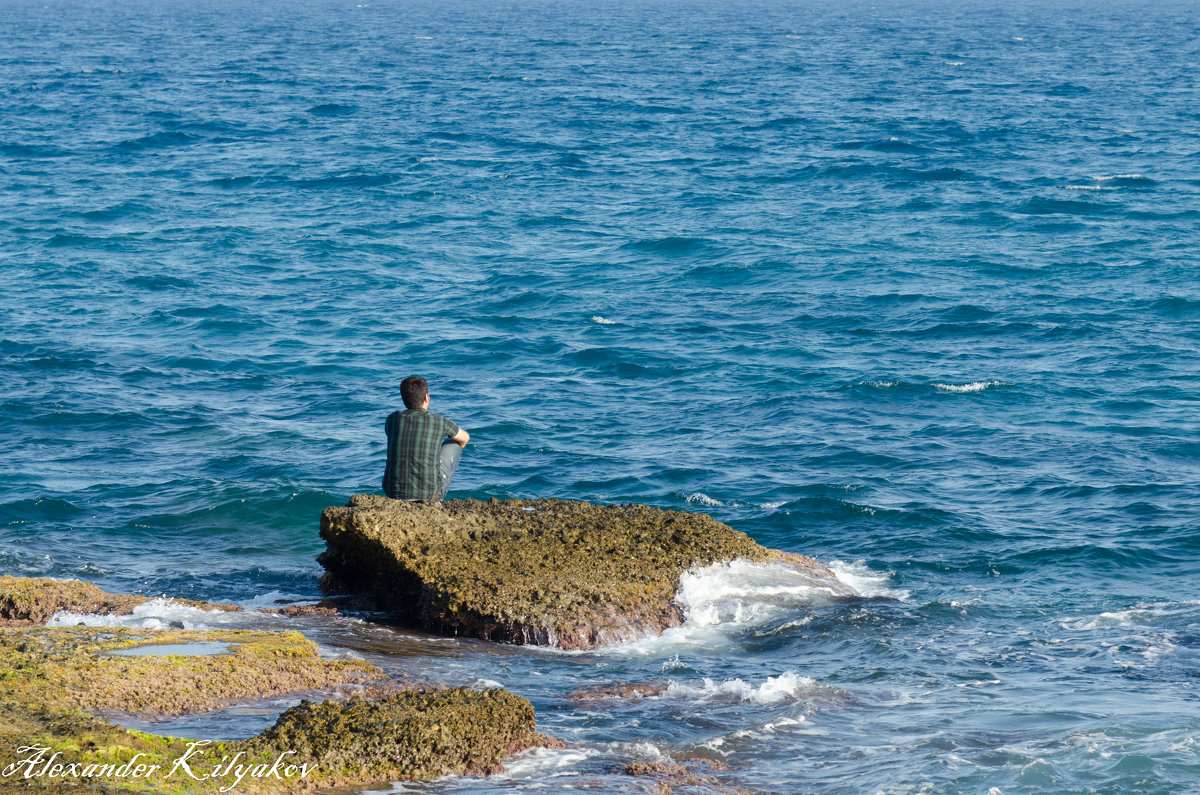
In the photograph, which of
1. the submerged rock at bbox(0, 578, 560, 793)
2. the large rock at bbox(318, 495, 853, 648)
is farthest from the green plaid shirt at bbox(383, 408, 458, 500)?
the submerged rock at bbox(0, 578, 560, 793)

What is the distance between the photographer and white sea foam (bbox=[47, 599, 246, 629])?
32.3ft

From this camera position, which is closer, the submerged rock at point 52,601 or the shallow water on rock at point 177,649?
the shallow water on rock at point 177,649

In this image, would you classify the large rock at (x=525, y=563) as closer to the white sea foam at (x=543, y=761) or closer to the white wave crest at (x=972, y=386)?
the white sea foam at (x=543, y=761)

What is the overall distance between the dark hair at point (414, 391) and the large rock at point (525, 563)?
97 cm

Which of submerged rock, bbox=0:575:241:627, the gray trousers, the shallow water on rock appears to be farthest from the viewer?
the gray trousers

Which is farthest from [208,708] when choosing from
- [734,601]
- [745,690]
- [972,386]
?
[972,386]

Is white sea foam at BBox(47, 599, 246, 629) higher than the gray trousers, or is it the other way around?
the gray trousers

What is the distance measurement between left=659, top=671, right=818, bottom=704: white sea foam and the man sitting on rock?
3.67 metres

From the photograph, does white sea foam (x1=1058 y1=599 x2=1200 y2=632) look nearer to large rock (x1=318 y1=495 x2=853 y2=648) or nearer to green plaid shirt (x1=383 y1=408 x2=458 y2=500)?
large rock (x1=318 y1=495 x2=853 y2=648)

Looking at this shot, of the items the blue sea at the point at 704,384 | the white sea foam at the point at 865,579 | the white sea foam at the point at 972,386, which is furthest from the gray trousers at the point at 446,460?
the white sea foam at the point at 972,386

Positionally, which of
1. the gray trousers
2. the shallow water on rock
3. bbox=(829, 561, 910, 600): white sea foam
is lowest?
bbox=(829, 561, 910, 600): white sea foam

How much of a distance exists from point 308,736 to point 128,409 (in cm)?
1367

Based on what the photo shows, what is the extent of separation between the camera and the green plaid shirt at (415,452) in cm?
1168

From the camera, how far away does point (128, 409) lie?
63.5 ft
